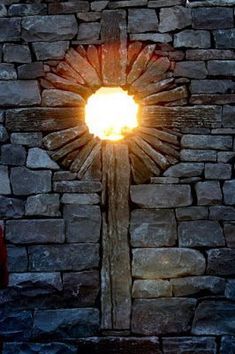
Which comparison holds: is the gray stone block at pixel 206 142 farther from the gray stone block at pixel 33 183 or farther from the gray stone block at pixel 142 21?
the gray stone block at pixel 33 183

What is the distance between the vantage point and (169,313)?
394 cm

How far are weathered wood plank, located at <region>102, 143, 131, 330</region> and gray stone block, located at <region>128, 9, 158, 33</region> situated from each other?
1000 mm

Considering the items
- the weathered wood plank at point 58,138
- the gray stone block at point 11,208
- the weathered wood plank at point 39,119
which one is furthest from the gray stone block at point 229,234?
the gray stone block at point 11,208

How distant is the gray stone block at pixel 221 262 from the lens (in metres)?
3.96

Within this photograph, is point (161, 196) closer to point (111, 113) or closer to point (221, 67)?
point (111, 113)

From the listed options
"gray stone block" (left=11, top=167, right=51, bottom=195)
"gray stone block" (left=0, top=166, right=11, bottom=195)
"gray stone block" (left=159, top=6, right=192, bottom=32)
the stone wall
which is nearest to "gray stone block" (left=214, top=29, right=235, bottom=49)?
the stone wall

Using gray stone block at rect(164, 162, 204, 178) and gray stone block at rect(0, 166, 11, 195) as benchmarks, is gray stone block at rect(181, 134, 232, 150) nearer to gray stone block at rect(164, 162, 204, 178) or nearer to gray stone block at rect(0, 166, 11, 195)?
gray stone block at rect(164, 162, 204, 178)

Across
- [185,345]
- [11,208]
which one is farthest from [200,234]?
[11,208]

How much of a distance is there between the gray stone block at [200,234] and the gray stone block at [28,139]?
1.37 metres

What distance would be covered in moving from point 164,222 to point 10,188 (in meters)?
1.30

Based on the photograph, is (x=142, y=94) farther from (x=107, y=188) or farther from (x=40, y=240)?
(x=40, y=240)

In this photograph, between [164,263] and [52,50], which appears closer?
[164,263]

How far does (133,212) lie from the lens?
13.1 feet

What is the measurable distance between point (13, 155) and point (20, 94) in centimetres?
52
